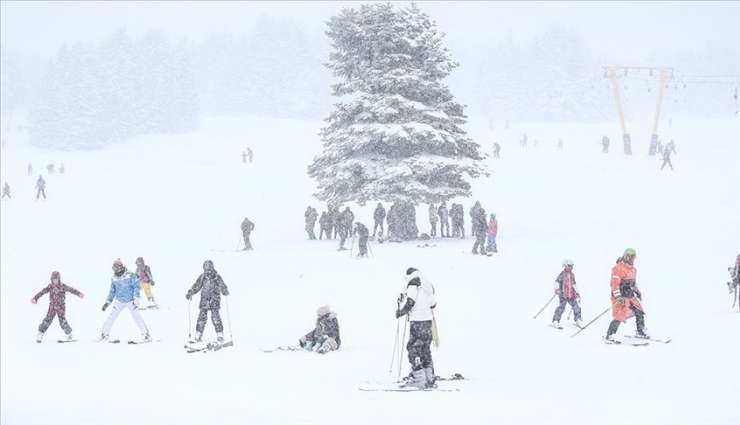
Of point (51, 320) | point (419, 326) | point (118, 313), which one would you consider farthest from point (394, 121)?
point (419, 326)

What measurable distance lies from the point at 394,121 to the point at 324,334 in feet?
57.6

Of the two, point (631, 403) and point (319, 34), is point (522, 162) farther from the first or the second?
point (319, 34)

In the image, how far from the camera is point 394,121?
30.6 m

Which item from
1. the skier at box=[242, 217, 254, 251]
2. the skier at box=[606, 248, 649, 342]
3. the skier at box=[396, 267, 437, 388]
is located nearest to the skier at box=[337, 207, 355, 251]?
the skier at box=[242, 217, 254, 251]

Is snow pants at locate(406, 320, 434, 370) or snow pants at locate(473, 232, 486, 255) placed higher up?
snow pants at locate(473, 232, 486, 255)

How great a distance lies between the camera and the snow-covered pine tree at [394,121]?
29.6 metres

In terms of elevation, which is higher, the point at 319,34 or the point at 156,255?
the point at 319,34

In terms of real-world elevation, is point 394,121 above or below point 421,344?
above

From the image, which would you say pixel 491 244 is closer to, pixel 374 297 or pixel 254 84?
pixel 374 297

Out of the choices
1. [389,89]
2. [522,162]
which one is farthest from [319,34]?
[389,89]

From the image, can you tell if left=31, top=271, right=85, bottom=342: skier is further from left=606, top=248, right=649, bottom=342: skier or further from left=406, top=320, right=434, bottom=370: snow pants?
left=606, top=248, right=649, bottom=342: skier

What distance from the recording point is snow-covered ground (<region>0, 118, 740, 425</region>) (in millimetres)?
10570

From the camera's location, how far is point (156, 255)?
30.8 metres

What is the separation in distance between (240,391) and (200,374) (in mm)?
1418
